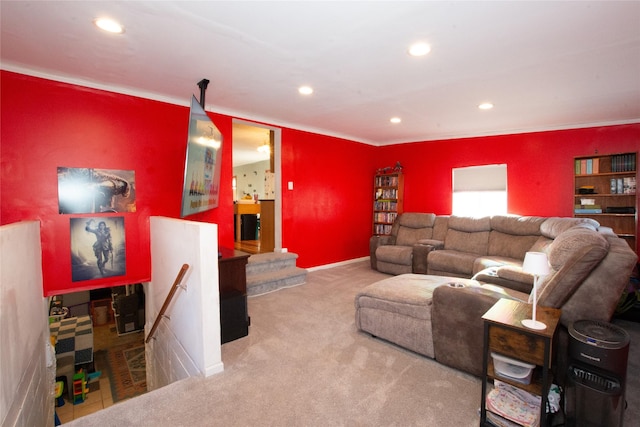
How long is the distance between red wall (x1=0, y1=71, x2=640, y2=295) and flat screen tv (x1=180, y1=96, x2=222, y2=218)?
65cm

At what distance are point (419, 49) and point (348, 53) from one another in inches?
22.1

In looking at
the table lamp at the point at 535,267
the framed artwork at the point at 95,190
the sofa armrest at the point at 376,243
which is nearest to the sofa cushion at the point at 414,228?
the sofa armrest at the point at 376,243

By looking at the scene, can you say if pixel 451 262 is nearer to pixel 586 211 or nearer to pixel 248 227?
pixel 586 211

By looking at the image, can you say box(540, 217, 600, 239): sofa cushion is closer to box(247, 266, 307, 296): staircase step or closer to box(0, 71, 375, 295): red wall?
box(247, 266, 307, 296): staircase step

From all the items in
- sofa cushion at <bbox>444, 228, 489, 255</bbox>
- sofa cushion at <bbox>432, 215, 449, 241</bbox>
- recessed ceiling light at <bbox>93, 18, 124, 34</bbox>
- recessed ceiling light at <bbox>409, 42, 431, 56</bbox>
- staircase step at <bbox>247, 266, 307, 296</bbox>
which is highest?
recessed ceiling light at <bbox>93, 18, 124, 34</bbox>

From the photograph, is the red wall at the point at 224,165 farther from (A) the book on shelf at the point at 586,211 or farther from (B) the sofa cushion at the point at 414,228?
(B) the sofa cushion at the point at 414,228

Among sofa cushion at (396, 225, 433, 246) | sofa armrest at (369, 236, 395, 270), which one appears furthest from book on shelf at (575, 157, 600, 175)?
sofa armrest at (369, 236, 395, 270)

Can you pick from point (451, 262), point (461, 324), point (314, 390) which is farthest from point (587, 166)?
point (314, 390)

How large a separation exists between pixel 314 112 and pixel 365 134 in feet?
5.83

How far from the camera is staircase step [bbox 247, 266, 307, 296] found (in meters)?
4.15

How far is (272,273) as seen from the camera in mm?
4523

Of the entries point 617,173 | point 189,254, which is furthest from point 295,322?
point 617,173

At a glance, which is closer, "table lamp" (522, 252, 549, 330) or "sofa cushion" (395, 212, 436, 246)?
"table lamp" (522, 252, 549, 330)

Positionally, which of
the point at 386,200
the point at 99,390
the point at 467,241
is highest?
the point at 386,200
